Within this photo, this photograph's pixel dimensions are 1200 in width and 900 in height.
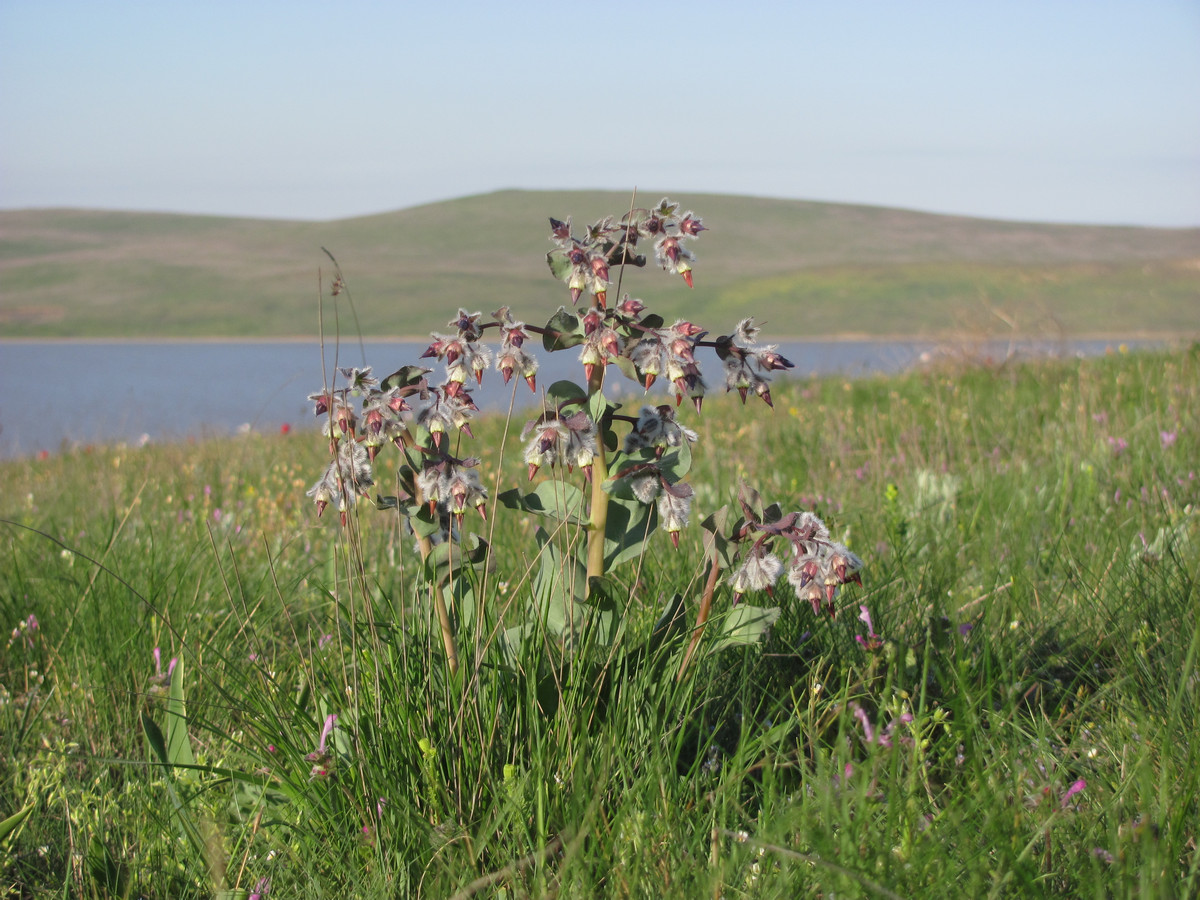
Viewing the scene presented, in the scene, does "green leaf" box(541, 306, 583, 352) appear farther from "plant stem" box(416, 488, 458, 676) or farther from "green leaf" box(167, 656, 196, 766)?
"green leaf" box(167, 656, 196, 766)

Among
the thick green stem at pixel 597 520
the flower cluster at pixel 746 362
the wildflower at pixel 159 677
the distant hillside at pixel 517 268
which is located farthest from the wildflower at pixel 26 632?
the distant hillside at pixel 517 268

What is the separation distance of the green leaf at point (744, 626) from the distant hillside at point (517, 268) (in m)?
50.0

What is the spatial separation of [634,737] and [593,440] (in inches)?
24.3

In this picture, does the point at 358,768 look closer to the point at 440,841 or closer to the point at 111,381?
the point at 440,841

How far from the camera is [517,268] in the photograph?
9962 cm

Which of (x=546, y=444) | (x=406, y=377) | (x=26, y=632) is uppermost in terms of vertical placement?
(x=406, y=377)

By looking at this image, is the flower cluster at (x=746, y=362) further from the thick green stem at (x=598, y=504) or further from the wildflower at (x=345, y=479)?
the wildflower at (x=345, y=479)

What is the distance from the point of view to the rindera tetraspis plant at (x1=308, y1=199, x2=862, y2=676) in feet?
5.58

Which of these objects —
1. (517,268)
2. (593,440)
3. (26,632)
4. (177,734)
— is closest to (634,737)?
(593,440)

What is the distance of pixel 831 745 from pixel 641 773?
51 cm

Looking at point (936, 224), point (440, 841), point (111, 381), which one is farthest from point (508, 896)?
point (936, 224)

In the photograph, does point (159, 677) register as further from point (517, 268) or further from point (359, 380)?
point (517, 268)

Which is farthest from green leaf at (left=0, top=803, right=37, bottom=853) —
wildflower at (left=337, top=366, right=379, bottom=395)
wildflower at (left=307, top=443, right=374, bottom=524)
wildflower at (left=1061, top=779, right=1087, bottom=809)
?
wildflower at (left=1061, top=779, right=1087, bottom=809)

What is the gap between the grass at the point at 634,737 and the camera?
4.88 feet
